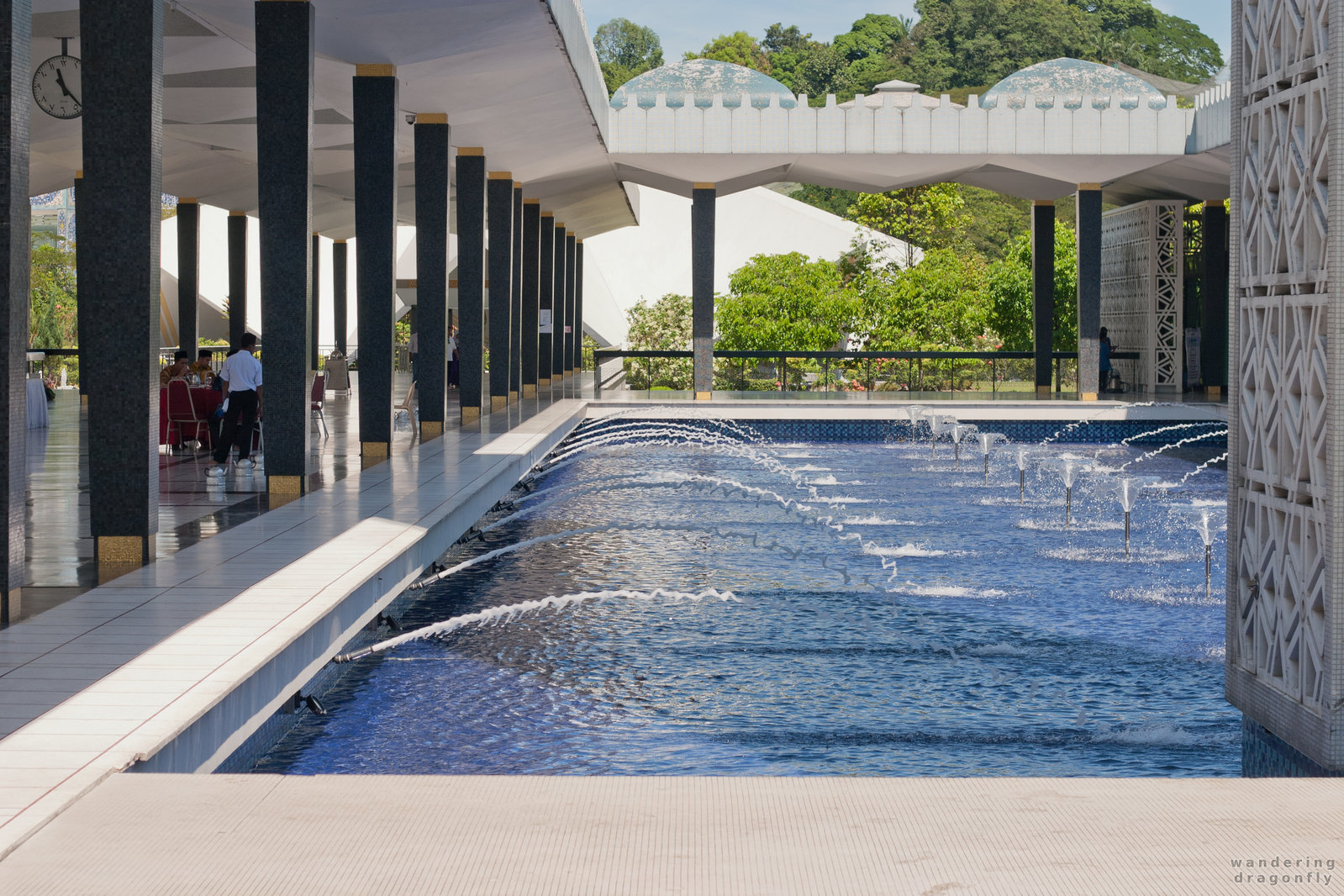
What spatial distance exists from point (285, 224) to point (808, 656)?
532cm

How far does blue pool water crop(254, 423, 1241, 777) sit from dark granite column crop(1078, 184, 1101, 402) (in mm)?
11185

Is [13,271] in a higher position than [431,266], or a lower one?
lower

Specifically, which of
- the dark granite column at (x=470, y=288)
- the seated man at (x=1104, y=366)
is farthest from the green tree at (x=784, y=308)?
the dark granite column at (x=470, y=288)

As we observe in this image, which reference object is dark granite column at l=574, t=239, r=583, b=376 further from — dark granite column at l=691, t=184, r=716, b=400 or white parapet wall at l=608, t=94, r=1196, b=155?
white parapet wall at l=608, t=94, r=1196, b=155

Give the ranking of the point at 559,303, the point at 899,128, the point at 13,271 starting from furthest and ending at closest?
1. the point at 559,303
2. the point at 899,128
3. the point at 13,271

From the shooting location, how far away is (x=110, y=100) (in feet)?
22.9

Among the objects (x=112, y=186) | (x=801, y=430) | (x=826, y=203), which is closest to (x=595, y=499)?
(x=112, y=186)

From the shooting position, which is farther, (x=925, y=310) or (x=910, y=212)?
(x=910, y=212)

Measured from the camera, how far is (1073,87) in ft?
72.6

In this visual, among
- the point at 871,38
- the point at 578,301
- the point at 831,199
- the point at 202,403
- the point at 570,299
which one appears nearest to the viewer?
the point at 202,403

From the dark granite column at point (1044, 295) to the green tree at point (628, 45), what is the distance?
63.0 metres

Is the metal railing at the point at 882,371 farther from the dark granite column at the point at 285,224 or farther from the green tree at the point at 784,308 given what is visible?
the dark granite column at the point at 285,224

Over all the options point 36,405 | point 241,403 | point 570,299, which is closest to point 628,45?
point 570,299

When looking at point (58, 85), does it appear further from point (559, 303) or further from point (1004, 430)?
point (559, 303)
